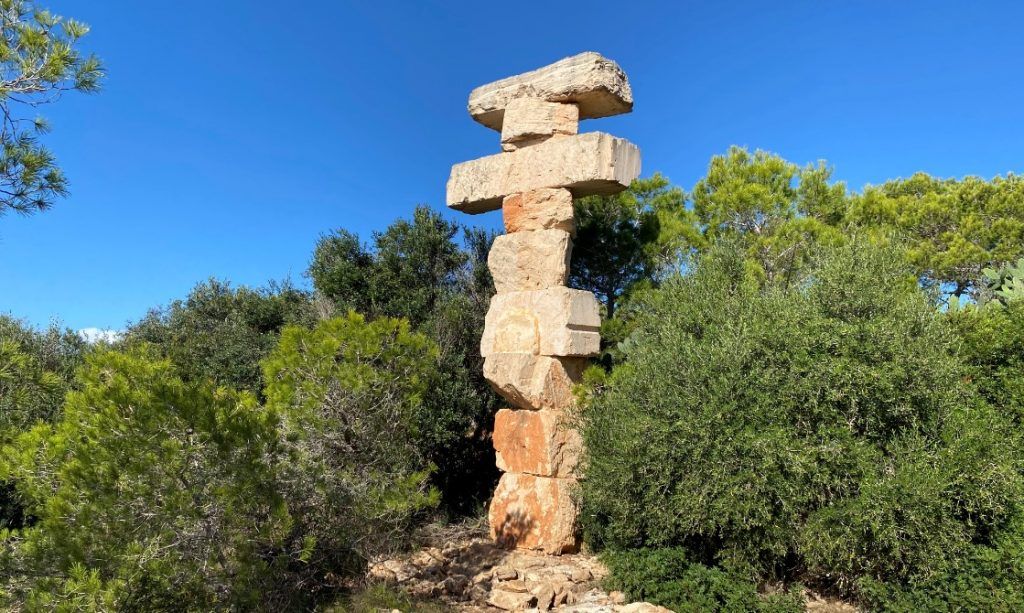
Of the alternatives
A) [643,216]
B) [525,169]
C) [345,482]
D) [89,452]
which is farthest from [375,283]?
[89,452]

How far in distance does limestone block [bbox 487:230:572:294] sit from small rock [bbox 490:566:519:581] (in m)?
2.99

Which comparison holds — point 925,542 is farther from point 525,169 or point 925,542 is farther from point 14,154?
point 14,154

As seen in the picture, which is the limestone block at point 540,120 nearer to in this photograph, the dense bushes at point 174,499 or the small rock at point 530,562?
the dense bushes at point 174,499

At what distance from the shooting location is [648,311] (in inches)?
298

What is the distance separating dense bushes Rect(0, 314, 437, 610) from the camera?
377 centimetres

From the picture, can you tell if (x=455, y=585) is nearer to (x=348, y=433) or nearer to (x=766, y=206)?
(x=348, y=433)

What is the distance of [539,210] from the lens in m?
7.47

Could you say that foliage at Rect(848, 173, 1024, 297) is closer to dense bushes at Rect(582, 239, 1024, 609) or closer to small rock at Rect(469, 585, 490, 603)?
dense bushes at Rect(582, 239, 1024, 609)

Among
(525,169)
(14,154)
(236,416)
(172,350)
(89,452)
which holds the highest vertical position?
(525,169)

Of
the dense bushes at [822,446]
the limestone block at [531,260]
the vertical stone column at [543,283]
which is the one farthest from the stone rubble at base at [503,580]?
the limestone block at [531,260]

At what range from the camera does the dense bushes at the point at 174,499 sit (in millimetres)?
3766

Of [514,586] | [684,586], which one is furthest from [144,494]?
[684,586]

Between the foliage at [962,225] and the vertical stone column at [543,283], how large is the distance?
7.98 metres

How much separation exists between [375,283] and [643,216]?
A: 4.13 m
